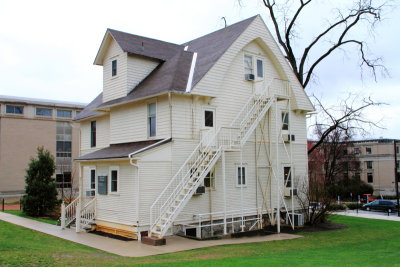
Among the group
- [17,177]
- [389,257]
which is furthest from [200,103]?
[17,177]

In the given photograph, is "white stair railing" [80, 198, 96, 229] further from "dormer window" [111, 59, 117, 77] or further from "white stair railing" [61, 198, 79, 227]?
"dormer window" [111, 59, 117, 77]

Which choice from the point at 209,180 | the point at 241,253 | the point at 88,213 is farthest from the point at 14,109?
the point at 241,253

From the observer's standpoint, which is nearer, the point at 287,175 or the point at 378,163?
the point at 287,175

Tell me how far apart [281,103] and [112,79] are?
9.56 m

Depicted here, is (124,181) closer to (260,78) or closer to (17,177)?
(260,78)

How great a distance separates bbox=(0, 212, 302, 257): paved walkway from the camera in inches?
571

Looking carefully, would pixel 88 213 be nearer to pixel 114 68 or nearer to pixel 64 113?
pixel 114 68

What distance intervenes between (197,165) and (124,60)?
6.89 m

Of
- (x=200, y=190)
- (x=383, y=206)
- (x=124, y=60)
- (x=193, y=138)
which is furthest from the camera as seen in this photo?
(x=383, y=206)

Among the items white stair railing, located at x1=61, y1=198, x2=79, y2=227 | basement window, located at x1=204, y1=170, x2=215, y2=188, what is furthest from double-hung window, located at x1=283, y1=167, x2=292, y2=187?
white stair railing, located at x1=61, y1=198, x2=79, y2=227

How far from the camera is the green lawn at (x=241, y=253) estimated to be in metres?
11.1

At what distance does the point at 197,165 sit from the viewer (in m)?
17.8

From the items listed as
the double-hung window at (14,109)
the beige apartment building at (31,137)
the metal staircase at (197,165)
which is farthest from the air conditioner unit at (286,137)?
the double-hung window at (14,109)

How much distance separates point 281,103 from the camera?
75.6 feet
